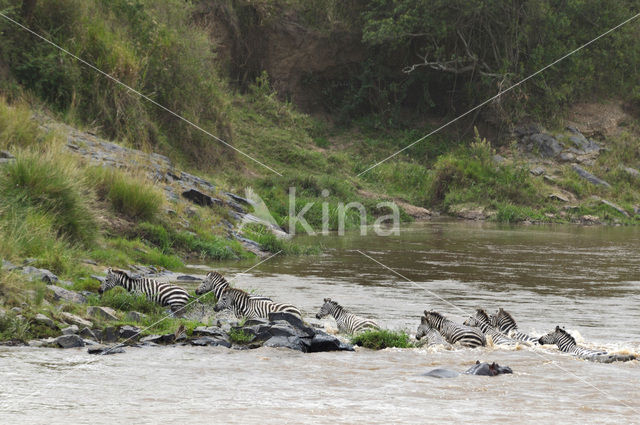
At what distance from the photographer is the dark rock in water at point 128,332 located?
716 cm

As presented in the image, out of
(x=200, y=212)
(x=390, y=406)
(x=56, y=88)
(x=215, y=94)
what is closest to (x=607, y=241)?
(x=200, y=212)

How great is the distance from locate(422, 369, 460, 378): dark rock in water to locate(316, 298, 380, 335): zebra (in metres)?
1.61

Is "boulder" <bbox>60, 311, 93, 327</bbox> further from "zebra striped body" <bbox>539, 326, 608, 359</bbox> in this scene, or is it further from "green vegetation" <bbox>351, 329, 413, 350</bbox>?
"zebra striped body" <bbox>539, 326, 608, 359</bbox>

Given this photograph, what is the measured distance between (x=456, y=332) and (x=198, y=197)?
9.24 meters

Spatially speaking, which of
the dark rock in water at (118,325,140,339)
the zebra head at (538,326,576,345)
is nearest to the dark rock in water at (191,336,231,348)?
the dark rock in water at (118,325,140,339)

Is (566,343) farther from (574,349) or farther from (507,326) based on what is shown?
(507,326)

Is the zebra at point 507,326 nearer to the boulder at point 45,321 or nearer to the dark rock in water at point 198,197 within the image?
the boulder at point 45,321

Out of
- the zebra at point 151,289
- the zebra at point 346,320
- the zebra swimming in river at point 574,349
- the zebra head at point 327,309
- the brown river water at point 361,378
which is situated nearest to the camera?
the brown river water at point 361,378

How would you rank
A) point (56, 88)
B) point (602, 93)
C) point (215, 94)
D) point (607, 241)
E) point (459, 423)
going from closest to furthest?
point (459, 423), point (56, 88), point (607, 241), point (215, 94), point (602, 93)

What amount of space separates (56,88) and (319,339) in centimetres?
1216

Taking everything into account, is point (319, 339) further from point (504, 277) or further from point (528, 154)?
point (528, 154)

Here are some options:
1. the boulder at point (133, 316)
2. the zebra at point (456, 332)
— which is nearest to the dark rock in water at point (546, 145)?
the zebra at point (456, 332)

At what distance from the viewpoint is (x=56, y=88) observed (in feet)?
56.4

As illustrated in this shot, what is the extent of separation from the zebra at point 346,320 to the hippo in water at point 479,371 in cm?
164
